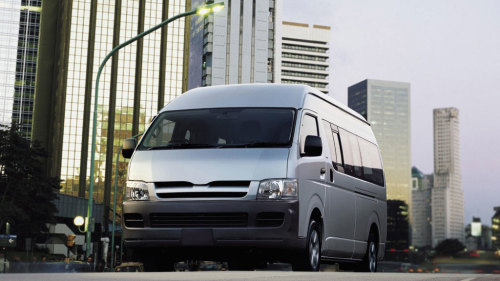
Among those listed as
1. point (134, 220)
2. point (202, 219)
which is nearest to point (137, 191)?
point (134, 220)

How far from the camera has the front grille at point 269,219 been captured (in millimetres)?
9656

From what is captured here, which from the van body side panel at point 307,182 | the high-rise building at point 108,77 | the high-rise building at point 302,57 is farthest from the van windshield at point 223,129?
the high-rise building at point 302,57

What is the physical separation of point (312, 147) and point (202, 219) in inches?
68.3

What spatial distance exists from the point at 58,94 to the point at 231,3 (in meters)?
32.4

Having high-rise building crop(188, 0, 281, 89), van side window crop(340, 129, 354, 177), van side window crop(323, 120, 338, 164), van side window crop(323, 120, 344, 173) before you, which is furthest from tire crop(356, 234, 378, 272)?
high-rise building crop(188, 0, 281, 89)

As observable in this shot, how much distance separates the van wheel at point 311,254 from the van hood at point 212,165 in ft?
3.81

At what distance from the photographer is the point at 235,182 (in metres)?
9.65

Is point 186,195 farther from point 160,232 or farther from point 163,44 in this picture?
point 163,44

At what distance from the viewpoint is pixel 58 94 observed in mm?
124562

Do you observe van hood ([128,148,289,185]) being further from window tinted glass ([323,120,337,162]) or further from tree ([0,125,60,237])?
tree ([0,125,60,237])

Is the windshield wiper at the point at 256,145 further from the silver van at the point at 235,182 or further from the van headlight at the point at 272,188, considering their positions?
the van headlight at the point at 272,188

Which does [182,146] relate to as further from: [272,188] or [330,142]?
[330,142]

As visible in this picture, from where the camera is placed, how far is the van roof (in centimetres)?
1084

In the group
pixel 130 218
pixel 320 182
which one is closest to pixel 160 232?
pixel 130 218
